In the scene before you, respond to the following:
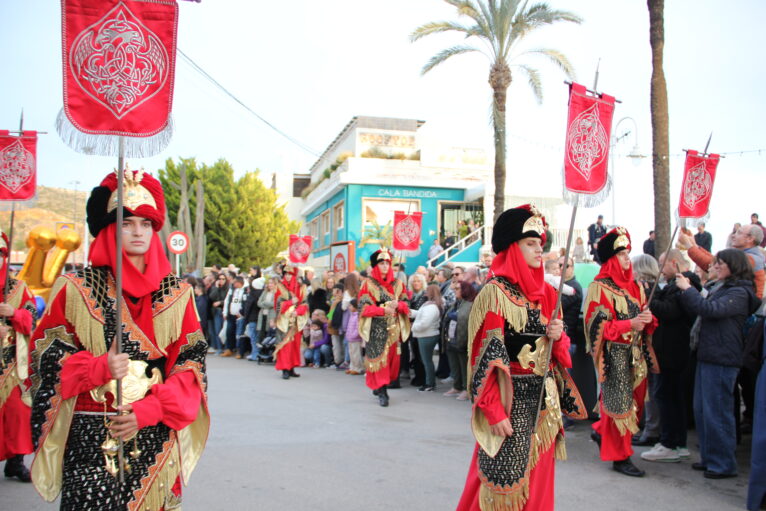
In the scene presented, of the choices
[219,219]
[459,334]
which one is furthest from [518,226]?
[219,219]

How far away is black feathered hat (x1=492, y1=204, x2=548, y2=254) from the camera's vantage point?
3930 mm

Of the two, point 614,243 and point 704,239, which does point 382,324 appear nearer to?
point 614,243

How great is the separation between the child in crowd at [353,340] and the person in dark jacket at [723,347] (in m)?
8.00

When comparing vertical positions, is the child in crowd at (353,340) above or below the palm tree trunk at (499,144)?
below

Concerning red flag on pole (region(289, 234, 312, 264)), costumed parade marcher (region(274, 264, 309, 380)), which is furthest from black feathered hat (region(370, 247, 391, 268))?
red flag on pole (region(289, 234, 312, 264))

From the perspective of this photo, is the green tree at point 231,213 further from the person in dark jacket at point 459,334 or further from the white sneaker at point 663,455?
the white sneaker at point 663,455

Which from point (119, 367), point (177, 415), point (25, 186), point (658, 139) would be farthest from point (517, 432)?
point (658, 139)

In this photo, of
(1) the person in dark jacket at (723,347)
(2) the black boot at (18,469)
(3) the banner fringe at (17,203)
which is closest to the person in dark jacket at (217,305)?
(3) the banner fringe at (17,203)

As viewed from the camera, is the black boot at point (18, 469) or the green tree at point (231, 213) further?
the green tree at point (231, 213)

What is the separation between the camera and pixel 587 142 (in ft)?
15.3

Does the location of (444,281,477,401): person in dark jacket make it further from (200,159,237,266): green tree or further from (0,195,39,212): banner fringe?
(200,159,237,266): green tree

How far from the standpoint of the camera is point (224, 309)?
16.9m

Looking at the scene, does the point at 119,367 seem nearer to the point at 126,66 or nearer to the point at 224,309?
the point at 126,66

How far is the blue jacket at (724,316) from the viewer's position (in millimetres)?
5609
